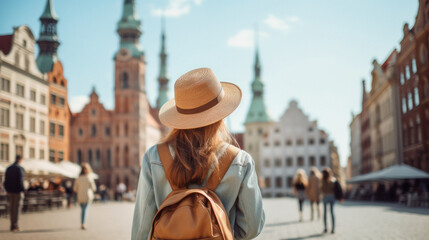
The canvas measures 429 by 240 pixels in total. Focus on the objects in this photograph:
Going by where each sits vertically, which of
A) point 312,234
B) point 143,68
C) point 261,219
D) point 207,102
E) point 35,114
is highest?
point 143,68

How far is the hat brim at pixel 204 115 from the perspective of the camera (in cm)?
338

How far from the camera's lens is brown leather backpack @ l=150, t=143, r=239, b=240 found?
2.91 meters

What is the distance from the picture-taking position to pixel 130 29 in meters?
83.9

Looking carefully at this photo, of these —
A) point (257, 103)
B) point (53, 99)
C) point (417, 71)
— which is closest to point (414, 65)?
point (417, 71)

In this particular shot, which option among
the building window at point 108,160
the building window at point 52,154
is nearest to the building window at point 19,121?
the building window at point 52,154

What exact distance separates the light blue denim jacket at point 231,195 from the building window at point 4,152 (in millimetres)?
23816

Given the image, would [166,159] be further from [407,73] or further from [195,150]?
[407,73]

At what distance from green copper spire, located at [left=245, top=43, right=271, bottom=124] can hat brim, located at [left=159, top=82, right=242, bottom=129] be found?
97.5m

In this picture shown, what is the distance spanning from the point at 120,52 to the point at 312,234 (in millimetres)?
76239

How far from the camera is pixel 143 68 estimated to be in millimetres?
87312

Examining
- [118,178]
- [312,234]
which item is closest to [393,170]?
[312,234]

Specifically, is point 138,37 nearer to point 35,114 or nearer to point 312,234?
point 35,114

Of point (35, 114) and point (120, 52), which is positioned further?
point (120, 52)

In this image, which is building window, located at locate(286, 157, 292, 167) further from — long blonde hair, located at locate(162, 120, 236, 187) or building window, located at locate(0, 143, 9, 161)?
long blonde hair, located at locate(162, 120, 236, 187)
